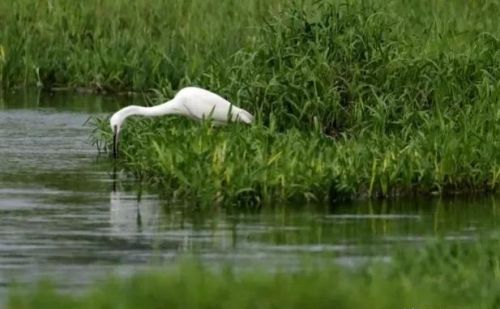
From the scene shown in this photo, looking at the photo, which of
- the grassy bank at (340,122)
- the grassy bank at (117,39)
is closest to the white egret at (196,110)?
the grassy bank at (340,122)

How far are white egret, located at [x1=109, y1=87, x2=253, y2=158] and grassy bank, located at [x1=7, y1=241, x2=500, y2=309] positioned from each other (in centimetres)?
674

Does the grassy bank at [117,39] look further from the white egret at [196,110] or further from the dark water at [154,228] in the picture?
the dark water at [154,228]

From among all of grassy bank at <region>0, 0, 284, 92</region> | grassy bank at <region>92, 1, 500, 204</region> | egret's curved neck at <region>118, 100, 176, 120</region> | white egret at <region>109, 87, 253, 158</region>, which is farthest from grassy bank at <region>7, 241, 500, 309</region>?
grassy bank at <region>0, 0, 284, 92</region>

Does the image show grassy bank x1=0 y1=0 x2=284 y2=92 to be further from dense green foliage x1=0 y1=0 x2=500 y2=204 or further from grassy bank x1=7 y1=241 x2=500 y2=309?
grassy bank x1=7 y1=241 x2=500 y2=309

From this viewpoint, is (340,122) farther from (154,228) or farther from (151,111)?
(154,228)

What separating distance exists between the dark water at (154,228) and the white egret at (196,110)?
52 cm

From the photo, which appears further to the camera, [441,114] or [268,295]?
[441,114]

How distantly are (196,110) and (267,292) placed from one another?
8.23 meters

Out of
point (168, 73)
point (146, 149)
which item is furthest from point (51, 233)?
point (168, 73)

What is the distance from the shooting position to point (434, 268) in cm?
1177

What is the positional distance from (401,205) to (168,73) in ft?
30.5

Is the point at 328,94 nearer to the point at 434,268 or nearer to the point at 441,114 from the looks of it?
the point at 441,114

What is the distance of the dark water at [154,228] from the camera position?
42.4ft

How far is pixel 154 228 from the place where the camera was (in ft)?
47.9
